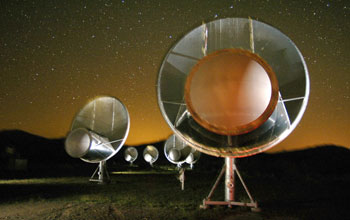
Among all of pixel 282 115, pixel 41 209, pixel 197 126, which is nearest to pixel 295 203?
pixel 282 115

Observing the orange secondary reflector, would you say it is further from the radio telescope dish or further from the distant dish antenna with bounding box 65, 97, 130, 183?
the radio telescope dish

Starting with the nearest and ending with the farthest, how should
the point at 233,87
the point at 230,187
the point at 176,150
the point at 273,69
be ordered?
1. the point at 233,87
2. the point at 273,69
3. the point at 230,187
4. the point at 176,150

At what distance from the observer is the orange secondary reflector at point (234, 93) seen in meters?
5.50

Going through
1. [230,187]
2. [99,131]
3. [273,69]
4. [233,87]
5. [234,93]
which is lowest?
[230,187]

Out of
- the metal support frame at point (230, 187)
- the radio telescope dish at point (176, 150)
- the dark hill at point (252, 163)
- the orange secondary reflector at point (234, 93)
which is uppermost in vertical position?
the orange secondary reflector at point (234, 93)

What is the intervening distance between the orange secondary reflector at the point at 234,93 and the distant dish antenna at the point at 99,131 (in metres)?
7.91

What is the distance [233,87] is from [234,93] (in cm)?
11

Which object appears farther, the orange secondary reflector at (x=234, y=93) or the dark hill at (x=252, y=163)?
the dark hill at (x=252, y=163)

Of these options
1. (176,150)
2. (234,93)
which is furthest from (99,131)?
(234,93)

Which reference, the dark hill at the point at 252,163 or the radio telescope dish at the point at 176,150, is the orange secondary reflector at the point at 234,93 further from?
the dark hill at the point at 252,163

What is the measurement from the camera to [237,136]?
5.98 m

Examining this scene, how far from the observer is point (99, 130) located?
14.3m

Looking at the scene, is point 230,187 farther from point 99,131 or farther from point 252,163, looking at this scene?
point 252,163

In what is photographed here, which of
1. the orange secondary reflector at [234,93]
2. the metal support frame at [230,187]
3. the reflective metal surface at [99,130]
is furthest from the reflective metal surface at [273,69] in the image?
the reflective metal surface at [99,130]
